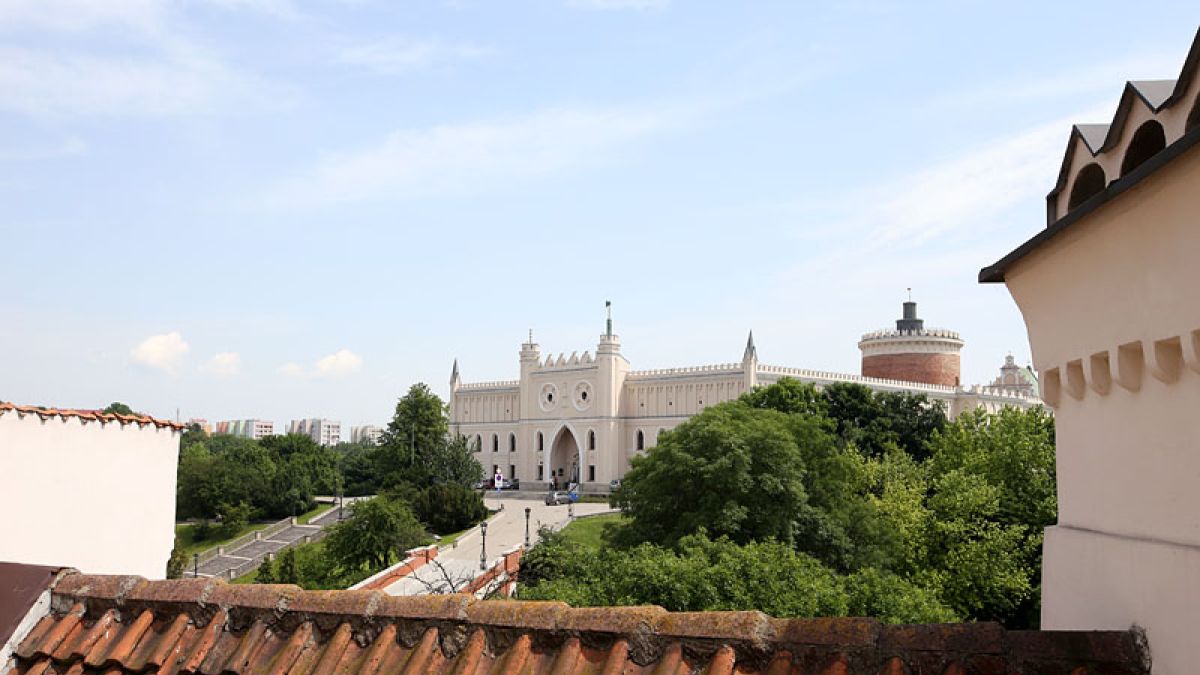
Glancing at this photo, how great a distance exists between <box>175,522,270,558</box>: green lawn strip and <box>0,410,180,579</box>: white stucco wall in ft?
158

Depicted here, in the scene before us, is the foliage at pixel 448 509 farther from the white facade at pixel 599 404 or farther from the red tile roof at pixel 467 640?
the red tile roof at pixel 467 640

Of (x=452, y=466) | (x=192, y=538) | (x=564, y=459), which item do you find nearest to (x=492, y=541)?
(x=452, y=466)

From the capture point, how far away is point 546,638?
3.85 meters

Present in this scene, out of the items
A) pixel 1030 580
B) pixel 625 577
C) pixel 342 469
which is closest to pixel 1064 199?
pixel 625 577

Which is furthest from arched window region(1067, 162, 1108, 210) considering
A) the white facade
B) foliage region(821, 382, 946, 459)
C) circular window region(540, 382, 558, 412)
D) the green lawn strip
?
circular window region(540, 382, 558, 412)

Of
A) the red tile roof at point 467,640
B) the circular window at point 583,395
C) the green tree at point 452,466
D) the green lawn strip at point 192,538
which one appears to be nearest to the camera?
the red tile roof at point 467,640

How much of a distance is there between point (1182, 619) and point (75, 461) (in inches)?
354

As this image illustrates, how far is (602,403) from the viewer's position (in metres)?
69.9

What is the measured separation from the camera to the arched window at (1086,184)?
15.5 ft

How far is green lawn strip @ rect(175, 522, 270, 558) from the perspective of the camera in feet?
184

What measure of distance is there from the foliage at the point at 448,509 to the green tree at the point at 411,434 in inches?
459

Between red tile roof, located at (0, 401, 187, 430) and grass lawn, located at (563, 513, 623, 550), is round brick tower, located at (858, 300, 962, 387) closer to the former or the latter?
grass lawn, located at (563, 513, 623, 550)

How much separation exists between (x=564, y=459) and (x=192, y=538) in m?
26.5

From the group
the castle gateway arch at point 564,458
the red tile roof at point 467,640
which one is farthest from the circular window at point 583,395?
the red tile roof at point 467,640
